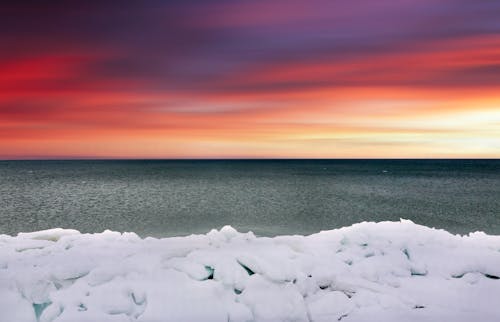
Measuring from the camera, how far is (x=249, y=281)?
634 cm

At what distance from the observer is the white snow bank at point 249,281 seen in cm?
572

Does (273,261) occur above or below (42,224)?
above

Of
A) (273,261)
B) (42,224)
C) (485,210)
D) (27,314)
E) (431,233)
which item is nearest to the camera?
(27,314)

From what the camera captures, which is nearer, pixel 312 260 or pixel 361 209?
pixel 312 260

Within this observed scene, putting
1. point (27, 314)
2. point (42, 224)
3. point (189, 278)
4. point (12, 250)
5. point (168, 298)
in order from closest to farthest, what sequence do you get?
point (27, 314)
point (168, 298)
point (189, 278)
point (12, 250)
point (42, 224)

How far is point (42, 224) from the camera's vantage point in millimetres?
25062

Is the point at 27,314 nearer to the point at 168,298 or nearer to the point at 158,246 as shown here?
the point at 168,298

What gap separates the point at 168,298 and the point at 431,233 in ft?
22.0

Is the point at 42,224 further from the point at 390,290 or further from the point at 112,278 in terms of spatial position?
the point at 390,290

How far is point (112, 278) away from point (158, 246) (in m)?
1.63

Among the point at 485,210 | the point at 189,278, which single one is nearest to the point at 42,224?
the point at 189,278

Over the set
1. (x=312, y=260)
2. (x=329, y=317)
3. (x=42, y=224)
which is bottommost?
(x=42, y=224)

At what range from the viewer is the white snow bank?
18.8ft

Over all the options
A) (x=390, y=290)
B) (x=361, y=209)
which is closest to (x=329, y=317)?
(x=390, y=290)
